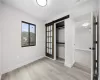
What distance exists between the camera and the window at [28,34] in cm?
307

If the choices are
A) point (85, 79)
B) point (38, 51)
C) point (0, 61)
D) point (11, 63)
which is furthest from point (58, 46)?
point (0, 61)

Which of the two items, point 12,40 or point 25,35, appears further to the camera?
point 25,35

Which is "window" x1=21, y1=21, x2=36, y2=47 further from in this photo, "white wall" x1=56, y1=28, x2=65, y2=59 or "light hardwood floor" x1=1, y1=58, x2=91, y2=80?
"white wall" x1=56, y1=28, x2=65, y2=59

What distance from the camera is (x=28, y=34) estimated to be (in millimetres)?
3350

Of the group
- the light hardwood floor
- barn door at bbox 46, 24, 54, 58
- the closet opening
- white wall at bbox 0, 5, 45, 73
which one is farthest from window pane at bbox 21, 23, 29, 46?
the closet opening

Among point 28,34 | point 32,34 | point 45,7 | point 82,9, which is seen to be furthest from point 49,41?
point 82,9

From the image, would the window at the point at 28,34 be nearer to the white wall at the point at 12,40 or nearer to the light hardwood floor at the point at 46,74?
the white wall at the point at 12,40

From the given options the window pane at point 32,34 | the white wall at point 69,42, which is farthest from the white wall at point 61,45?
the window pane at point 32,34

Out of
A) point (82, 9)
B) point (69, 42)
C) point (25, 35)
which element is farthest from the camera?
point (25, 35)

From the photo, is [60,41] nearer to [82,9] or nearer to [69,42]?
[69,42]

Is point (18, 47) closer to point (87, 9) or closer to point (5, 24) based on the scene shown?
point (5, 24)

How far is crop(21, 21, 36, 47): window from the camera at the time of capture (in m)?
3.07

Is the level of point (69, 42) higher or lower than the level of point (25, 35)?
lower

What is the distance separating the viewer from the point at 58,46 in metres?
4.20
